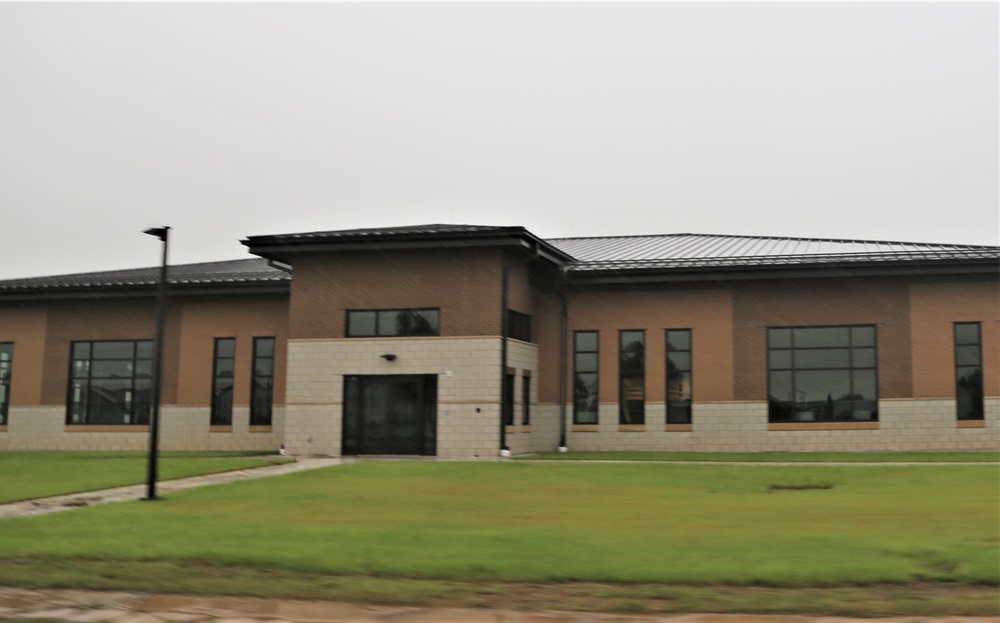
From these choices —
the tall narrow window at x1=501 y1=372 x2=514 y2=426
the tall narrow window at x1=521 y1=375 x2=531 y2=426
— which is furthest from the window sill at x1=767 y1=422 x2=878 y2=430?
the tall narrow window at x1=501 y1=372 x2=514 y2=426

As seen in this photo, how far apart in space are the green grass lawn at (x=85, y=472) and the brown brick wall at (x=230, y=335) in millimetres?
5286

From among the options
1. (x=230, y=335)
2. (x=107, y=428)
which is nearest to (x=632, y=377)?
(x=230, y=335)

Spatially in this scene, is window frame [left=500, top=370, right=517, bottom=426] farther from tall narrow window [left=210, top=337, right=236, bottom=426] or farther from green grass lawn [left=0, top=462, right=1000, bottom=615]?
tall narrow window [left=210, top=337, right=236, bottom=426]

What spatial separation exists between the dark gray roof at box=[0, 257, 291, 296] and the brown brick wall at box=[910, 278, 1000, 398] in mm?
18450

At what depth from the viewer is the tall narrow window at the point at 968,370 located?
86.5ft

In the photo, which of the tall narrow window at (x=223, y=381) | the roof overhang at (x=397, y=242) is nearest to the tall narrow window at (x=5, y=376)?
the tall narrow window at (x=223, y=381)

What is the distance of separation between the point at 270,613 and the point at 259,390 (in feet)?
75.7

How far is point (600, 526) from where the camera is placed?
13.1 metres

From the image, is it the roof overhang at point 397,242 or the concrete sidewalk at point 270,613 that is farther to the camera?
the roof overhang at point 397,242

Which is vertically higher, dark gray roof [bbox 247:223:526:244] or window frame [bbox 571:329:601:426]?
dark gray roof [bbox 247:223:526:244]

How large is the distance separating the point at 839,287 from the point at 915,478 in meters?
9.88

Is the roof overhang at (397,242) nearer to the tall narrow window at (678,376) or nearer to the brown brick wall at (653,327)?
the brown brick wall at (653,327)

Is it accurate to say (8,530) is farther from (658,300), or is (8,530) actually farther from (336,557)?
(658,300)

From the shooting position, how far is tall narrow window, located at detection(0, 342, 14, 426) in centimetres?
3325
